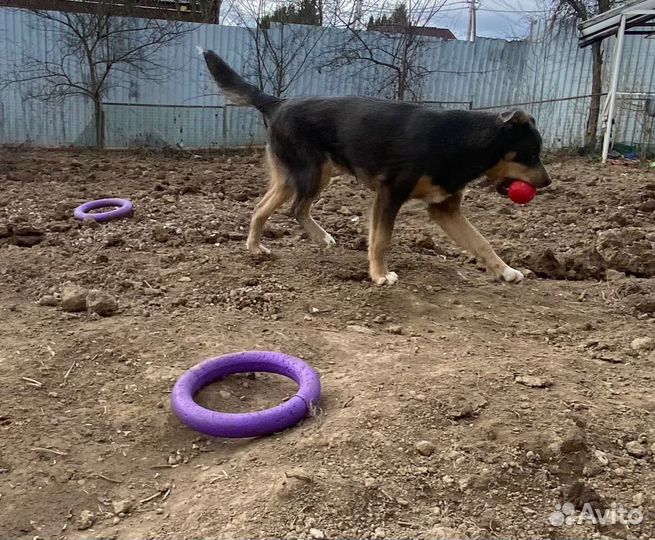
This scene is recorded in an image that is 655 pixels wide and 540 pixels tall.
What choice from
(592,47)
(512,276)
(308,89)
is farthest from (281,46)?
(512,276)

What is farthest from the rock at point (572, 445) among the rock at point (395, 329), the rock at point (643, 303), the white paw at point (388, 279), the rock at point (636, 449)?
the white paw at point (388, 279)

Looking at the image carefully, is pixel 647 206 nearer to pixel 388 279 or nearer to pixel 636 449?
pixel 388 279

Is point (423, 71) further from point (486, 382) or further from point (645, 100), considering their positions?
point (486, 382)

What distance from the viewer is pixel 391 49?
53.8 ft

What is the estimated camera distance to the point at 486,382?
323cm

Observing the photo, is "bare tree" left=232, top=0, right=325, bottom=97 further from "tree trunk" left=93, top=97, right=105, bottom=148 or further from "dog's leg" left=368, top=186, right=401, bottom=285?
"dog's leg" left=368, top=186, right=401, bottom=285

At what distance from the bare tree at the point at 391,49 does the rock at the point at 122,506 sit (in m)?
14.6

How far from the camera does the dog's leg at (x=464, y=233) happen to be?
5418 mm

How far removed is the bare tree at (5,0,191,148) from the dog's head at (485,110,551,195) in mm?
11339

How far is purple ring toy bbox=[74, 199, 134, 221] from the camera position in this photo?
6.84m

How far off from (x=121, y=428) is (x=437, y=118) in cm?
340

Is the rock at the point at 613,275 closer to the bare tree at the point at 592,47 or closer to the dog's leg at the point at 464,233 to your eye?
the dog's leg at the point at 464,233

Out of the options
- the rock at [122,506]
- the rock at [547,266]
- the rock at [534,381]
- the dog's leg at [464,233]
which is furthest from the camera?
Answer: the rock at [547,266]

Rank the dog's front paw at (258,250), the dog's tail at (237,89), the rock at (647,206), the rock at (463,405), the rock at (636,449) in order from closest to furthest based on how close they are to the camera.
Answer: the rock at (636,449), the rock at (463,405), the dog's front paw at (258,250), the dog's tail at (237,89), the rock at (647,206)
